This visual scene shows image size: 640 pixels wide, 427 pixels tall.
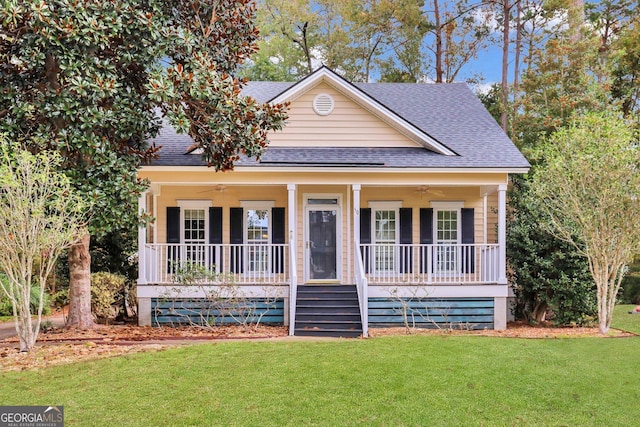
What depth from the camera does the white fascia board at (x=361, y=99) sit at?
1348 cm

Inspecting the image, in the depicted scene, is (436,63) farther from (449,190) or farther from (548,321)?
(548,321)

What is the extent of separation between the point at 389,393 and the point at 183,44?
7482 mm

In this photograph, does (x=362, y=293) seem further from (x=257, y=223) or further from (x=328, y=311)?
(x=257, y=223)

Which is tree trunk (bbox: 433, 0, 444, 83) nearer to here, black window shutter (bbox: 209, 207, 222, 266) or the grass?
the grass

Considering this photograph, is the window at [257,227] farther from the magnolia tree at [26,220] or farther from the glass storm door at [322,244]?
the magnolia tree at [26,220]

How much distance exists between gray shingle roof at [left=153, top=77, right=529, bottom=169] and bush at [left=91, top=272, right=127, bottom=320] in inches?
119

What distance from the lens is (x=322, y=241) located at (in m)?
14.2

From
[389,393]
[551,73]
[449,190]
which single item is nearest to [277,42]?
[551,73]

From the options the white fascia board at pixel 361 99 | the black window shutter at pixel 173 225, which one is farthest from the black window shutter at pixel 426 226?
the black window shutter at pixel 173 225

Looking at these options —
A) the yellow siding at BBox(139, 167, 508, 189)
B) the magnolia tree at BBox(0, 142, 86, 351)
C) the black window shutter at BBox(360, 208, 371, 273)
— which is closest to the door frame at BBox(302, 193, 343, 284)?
the black window shutter at BBox(360, 208, 371, 273)

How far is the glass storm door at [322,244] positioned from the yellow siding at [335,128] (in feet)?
5.78

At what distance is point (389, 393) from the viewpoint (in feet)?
22.1

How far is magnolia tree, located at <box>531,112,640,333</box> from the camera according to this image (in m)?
11.2

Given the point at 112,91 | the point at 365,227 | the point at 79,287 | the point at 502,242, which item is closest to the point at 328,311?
the point at 365,227
